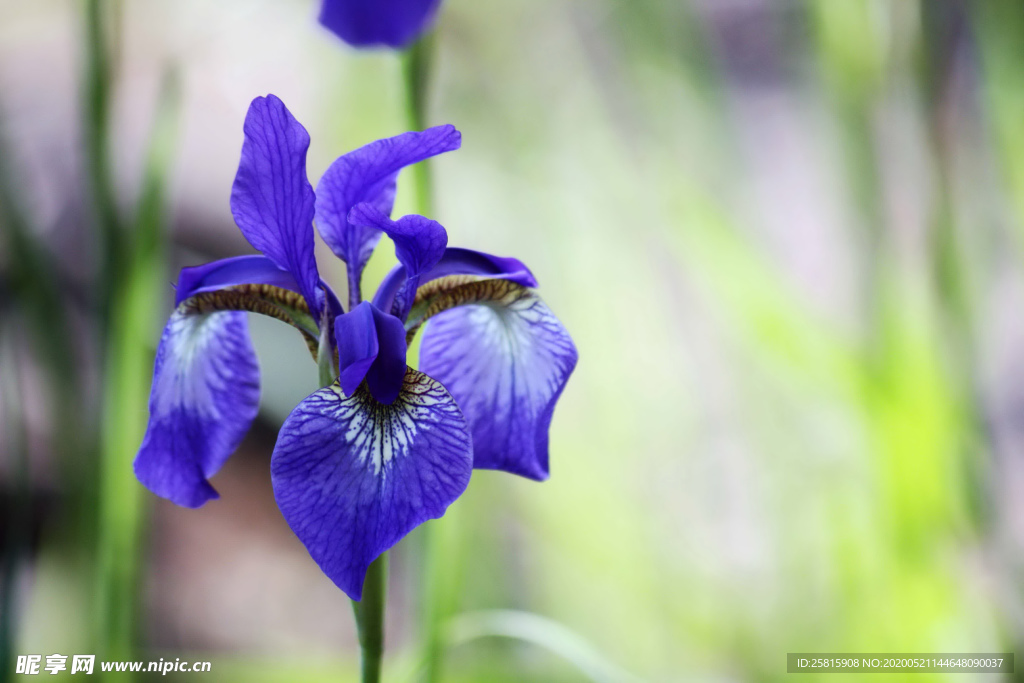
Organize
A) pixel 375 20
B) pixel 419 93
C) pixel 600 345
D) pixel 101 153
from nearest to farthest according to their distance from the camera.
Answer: pixel 375 20 < pixel 419 93 < pixel 101 153 < pixel 600 345

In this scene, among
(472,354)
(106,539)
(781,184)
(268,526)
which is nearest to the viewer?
(472,354)

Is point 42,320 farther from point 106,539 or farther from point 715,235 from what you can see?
point 715,235

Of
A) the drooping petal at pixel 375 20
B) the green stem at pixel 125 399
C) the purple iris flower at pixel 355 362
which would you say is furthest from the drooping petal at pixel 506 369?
the green stem at pixel 125 399

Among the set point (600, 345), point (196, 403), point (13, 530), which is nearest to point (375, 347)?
point (196, 403)

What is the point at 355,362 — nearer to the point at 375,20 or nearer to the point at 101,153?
the point at 375,20

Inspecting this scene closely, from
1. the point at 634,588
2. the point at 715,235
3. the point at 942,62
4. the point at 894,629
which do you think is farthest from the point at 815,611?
the point at 942,62
